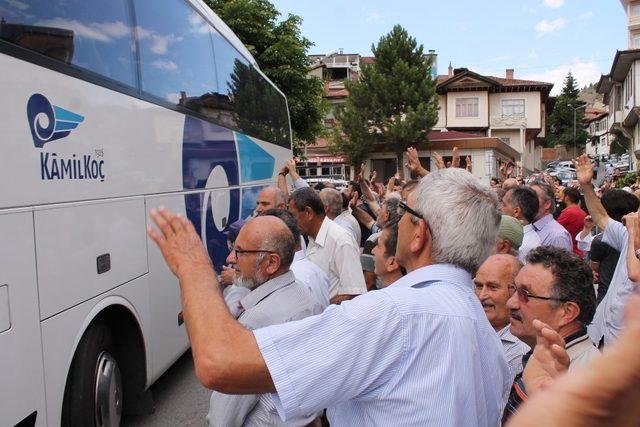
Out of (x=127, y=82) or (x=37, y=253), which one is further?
(x=127, y=82)

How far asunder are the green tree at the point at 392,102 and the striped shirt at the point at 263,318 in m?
39.3

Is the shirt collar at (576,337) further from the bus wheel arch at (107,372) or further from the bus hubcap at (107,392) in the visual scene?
the bus hubcap at (107,392)

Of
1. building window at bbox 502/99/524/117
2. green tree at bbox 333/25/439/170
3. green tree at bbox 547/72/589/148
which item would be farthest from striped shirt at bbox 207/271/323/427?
green tree at bbox 547/72/589/148

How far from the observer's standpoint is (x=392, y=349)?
153cm

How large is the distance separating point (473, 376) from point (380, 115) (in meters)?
42.2

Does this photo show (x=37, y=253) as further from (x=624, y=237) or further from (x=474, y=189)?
(x=624, y=237)

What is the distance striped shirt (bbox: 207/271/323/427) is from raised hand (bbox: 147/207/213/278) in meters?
A: 0.83

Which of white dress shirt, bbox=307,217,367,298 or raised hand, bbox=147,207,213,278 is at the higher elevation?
raised hand, bbox=147,207,213,278

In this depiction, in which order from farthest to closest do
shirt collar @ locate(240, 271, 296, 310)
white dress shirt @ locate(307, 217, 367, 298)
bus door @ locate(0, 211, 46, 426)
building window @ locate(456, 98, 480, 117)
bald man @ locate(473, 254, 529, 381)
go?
building window @ locate(456, 98, 480, 117) < white dress shirt @ locate(307, 217, 367, 298) < bald man @ locate(473, 254, 529, 381) < bus door @ locate(0, 211, 46, 426) < shirt collar @ locate(240, 271, 296, 310)

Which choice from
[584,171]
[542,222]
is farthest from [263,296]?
[542,222]

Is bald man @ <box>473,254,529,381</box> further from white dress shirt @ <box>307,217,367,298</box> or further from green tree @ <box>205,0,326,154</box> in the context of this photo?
green tree @ <box>205,0,326,154</box>

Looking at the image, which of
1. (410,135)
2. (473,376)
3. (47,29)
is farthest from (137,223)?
(410,135)

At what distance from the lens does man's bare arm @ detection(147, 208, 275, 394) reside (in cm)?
142

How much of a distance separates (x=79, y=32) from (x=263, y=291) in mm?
2469
